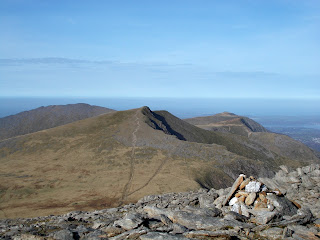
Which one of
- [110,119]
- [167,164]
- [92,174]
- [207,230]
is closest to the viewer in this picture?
[207,230]

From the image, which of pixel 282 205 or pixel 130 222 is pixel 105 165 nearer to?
pixel 130 222

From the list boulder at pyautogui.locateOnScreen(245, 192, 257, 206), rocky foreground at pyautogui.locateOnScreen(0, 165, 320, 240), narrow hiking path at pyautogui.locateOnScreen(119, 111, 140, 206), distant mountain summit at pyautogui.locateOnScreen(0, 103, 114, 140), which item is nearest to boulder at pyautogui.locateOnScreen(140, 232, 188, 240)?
rocky foreground at pyautogui.locateOnScreen(0, 165, 320, 240)

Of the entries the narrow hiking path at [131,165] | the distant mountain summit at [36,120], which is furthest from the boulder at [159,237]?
the distant mountain summit at [36,120]

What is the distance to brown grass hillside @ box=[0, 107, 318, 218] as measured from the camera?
54.0 m

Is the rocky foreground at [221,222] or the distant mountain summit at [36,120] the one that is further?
the distant mountain summit at [36,120]

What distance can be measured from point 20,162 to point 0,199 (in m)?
27.8

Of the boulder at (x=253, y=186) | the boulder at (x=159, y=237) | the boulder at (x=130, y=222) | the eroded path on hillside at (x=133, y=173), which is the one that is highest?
the boulder at (x=253, y=186)

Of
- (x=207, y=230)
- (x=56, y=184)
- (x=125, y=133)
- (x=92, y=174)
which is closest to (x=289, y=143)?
(x=125, y=133)

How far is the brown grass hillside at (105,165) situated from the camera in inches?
2125

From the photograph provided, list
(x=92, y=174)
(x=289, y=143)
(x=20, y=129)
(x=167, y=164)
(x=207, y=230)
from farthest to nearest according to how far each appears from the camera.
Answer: (x=20, y=129)
(x=289, y=143)
(x=167, y=164)
(x=92, y=174)
(x=207, y=230)

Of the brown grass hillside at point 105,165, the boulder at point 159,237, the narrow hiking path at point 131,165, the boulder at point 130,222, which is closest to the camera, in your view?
the boulder at point 159,237

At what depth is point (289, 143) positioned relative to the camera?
522 feet

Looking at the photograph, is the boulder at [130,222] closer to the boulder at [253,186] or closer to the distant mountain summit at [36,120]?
the boulder at [253,186]

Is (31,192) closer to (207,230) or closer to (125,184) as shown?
(125,184)
